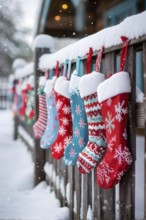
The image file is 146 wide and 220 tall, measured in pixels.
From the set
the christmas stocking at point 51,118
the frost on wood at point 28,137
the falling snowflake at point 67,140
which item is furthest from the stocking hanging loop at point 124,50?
the frost on wood at point 28,137

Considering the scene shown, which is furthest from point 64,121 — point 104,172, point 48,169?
point 48,169

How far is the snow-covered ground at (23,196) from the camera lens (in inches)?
126

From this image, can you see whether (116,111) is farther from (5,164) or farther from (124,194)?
(5,164)

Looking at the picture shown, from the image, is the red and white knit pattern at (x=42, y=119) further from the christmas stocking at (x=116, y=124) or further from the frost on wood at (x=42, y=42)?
the christmas stocking at (x=116, y=124)

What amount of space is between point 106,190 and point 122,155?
1.65 feet

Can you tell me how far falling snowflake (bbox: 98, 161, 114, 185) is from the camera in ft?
6.85

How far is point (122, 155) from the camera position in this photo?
2.00 metres

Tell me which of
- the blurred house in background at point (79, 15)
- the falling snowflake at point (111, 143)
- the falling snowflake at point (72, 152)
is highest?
the blurred house in background at point (79, 15)

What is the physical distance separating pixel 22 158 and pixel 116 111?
4.46 meters

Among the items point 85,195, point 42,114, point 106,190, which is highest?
point 42,114

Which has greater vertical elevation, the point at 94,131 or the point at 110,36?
the point at 110,36

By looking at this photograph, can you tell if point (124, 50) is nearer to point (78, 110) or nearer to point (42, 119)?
point (78, 110)

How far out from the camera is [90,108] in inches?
90.5

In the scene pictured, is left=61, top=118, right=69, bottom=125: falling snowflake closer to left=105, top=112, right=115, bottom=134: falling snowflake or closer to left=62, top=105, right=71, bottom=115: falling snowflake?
left=62, top=105, right=71, bottom=115: falling snowflake
